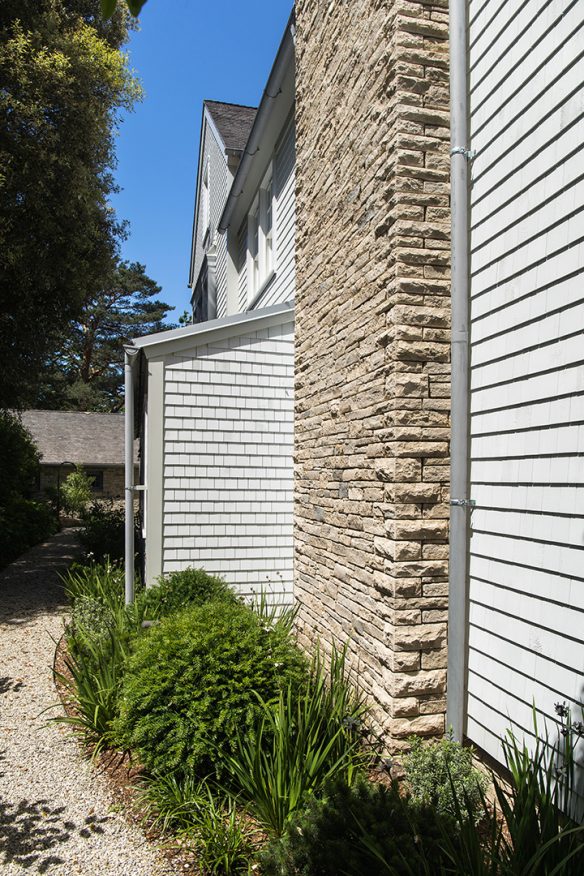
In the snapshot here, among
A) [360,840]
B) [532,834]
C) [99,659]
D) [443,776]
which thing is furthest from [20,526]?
[532,834]

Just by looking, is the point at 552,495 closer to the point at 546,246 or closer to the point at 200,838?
the point at 546,246

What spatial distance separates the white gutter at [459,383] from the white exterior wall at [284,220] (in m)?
3.70

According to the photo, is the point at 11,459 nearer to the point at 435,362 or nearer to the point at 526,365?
the point at 435,362

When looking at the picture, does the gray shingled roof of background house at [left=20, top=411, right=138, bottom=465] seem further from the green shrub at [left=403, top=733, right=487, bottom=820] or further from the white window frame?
the green shrub at [left=403, top=733, right=487, bottom=820]

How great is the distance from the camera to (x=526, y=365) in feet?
10.3

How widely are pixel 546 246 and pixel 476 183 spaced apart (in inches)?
34.0

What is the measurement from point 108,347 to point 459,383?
36602mm

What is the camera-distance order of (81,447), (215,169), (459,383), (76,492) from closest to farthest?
(459,383)
(215,169)
(76,492)
(81,447)

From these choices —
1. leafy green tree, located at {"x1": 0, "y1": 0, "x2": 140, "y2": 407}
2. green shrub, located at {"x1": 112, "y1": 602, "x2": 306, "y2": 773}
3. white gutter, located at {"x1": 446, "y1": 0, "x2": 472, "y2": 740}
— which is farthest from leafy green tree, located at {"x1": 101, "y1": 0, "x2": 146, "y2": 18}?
leafy green tree, located at {"x1": 0, "y1": 0, "x2": 140, "y2": 407}

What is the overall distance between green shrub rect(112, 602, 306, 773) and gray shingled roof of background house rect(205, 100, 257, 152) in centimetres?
1068

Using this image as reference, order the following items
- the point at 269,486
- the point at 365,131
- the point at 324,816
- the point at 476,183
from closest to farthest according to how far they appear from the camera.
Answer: the point at 324,816 < the point at 476,183 < the point at 365,131 < the point at 269,486

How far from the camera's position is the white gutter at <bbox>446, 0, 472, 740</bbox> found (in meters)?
3.55

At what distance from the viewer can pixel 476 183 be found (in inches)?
143

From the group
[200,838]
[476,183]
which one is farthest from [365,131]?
[200,838]
